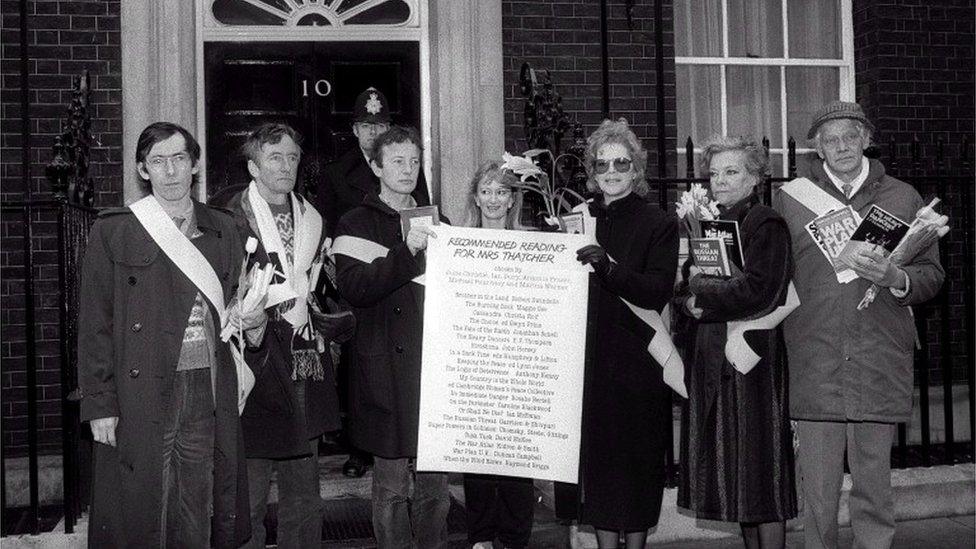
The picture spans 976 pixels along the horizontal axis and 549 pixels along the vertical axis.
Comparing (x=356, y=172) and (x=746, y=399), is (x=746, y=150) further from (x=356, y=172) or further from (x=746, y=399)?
(x=356, y=172)

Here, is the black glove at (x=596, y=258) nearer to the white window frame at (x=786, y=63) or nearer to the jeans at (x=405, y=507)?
the jeans at (x=405, y=507)

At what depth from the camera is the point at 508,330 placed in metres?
4.52

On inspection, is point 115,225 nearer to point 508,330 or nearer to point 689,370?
point 508,330

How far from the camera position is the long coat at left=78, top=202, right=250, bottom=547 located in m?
4.09

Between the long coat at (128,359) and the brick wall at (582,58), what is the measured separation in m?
3.58

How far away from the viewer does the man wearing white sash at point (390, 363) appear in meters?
4.62

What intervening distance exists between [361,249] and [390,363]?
0.50m

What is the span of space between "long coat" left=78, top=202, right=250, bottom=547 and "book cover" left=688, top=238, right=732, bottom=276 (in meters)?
2.04

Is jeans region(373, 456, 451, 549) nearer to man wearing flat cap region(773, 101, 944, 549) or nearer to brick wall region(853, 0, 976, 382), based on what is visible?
man wearing flat cap region(773, 101, 944, 549)

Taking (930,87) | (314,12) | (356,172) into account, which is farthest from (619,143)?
(930,87)

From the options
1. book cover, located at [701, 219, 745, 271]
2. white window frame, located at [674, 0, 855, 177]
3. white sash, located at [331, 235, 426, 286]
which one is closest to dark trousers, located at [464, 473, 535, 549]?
white sash, located at [331, 235, 426, 286]

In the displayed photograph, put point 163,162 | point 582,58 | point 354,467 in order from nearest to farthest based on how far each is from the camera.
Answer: point 163,162 → point 354,467 → point 582,58

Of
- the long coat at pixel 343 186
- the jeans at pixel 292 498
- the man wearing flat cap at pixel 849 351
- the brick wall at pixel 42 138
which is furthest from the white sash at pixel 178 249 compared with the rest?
the brick wall at pixel 42 138

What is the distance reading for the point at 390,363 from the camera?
467 cm
